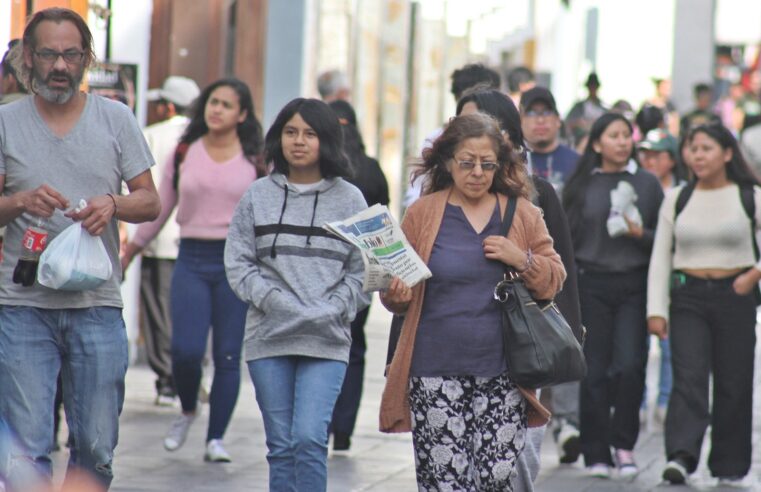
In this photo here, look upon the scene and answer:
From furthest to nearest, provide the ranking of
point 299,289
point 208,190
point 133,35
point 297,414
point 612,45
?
point 612,45, point 133,35, point 208,190, point 299,289, point 297,414

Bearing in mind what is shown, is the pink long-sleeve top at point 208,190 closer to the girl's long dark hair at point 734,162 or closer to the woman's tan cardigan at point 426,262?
the girl's long dark hair at point 734,162

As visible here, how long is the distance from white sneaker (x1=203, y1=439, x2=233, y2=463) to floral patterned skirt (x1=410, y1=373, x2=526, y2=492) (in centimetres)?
323

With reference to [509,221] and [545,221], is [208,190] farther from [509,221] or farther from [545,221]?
[509,221]

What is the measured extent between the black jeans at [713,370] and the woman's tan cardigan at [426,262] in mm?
3268

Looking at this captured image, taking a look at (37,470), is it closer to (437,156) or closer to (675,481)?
(437,156)

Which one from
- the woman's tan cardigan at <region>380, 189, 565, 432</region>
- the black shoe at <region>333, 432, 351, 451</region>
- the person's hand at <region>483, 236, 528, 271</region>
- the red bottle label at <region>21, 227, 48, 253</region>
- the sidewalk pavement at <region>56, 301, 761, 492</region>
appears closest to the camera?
the red bottle label at <region>21, 227, 48, 253</region>

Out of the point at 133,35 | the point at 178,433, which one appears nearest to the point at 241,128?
the point at 178,433

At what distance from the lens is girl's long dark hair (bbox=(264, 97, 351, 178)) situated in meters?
7.49

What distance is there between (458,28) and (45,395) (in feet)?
88.7

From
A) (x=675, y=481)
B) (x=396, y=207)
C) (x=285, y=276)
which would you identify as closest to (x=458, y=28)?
(x=396, y=207)

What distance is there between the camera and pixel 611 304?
10.2m

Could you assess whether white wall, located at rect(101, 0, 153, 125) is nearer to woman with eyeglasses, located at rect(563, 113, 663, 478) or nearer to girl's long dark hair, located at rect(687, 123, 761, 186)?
woman with eyeglasses, located at rect(563, 113, 663, 478)

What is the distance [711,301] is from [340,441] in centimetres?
220

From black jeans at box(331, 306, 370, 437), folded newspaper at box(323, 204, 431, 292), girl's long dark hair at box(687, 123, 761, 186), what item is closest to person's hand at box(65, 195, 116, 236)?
folded newspaper at box(323, 204, 431, 292)
